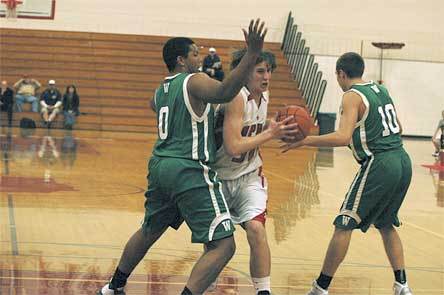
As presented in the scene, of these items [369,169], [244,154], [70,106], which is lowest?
[70,106]

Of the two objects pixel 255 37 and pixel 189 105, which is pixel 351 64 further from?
pixel 255 37

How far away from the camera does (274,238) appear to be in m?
9.79

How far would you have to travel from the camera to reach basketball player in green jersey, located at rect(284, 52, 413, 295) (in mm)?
6855

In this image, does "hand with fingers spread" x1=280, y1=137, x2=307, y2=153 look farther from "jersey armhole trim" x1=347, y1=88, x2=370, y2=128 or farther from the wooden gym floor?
the wooden gym floor

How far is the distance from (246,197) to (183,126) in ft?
2.59

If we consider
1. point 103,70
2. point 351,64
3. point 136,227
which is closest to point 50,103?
point 103,70

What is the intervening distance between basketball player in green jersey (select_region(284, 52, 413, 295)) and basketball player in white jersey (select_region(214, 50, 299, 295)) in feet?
2.26

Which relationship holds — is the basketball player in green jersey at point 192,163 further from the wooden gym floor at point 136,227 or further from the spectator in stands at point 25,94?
the spectator in stands at point 25,94

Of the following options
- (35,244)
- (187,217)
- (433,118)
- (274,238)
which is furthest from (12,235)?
(433,118)

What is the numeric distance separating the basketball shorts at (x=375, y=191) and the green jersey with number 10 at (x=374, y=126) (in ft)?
0.21

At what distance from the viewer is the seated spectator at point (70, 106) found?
87.8ft

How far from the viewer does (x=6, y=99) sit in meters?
26.4

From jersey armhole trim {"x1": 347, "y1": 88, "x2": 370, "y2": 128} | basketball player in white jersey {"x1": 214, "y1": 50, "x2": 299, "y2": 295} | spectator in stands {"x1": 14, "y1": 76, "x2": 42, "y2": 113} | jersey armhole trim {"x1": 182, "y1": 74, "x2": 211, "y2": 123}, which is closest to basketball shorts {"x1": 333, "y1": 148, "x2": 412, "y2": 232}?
jersey armhole trim {"x1": 347, "y1": 88, "x2": 370, "y2": 128}

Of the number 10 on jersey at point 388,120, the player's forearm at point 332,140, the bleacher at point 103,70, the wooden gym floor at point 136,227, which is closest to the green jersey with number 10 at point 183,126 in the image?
the player's forearm at point 332,140
